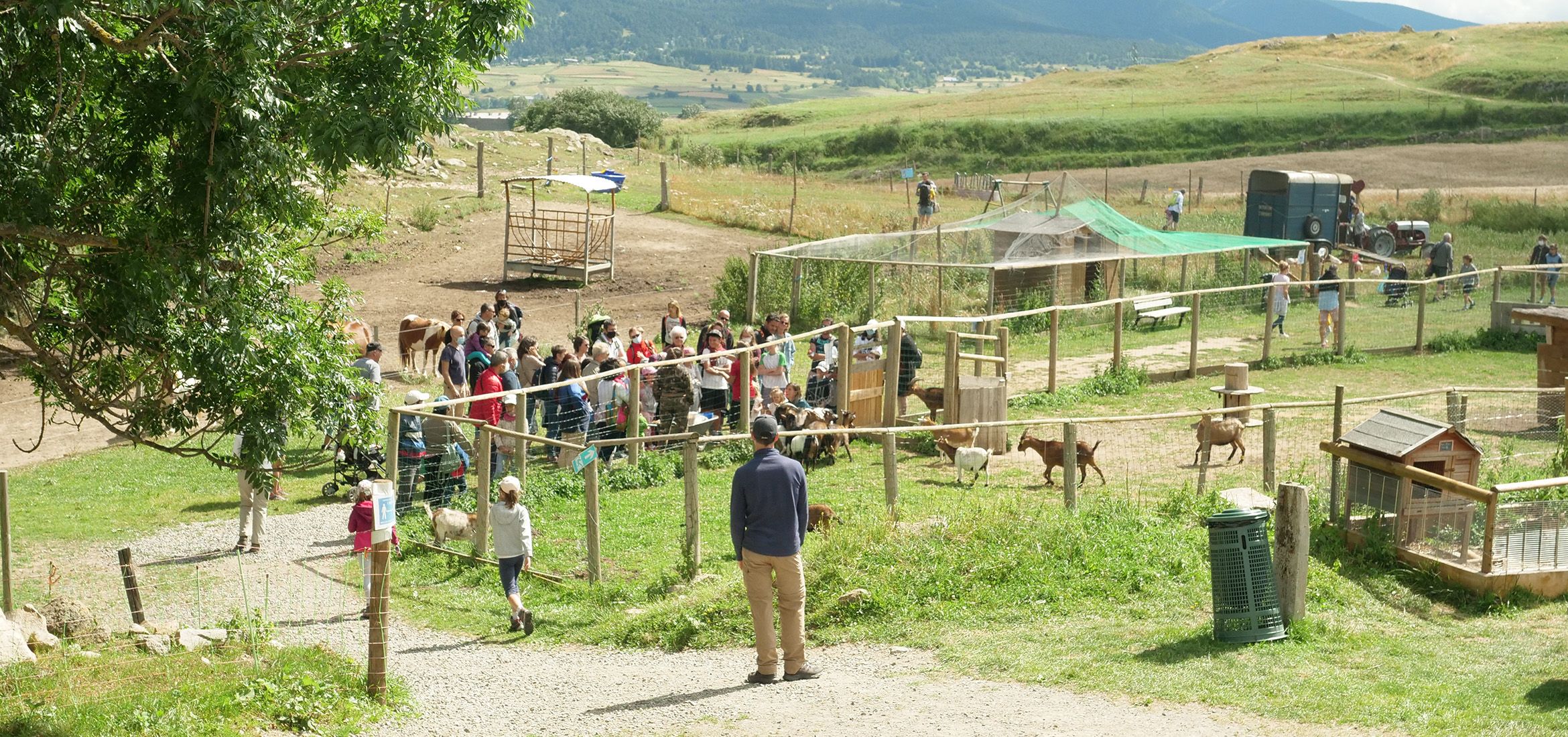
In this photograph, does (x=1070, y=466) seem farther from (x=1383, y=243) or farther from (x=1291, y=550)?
(x=1383, y=243)

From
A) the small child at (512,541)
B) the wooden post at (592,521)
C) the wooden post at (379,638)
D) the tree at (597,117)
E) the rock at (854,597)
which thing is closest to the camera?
the wooden post at (379,638)

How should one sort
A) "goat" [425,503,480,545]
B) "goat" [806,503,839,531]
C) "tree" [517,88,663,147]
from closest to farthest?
"goat" [806,503,839,531], "goat" [425,503,480,545], "tree" [517,88,663,147]

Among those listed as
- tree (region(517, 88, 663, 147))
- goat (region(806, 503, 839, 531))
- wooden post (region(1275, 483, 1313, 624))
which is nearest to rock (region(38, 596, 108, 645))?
goat (region(806, 503, 839, 531))

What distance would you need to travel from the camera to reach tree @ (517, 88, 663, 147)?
68.4 meters

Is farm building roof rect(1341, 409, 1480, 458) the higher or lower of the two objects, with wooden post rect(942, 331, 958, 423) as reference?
higher

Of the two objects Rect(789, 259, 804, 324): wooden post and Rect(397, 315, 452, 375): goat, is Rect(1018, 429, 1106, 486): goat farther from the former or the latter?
Rect(789, 259, 804, 324): wooden post

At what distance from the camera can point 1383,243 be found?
3672 cm

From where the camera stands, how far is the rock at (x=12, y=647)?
9.09 m

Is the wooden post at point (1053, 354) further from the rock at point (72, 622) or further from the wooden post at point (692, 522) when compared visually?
the rock at point (72, 622)

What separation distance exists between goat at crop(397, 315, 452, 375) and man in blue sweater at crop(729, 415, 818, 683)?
46.4 ft

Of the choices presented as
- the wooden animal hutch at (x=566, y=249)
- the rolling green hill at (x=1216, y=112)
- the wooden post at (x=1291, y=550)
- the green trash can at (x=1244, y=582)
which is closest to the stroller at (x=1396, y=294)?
the wooden animal hutch at (x=566, y=249)

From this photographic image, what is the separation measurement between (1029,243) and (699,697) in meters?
18.9

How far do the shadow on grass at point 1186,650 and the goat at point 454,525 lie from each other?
21.6ft

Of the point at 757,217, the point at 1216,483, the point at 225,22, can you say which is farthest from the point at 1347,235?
the point at 225,22
